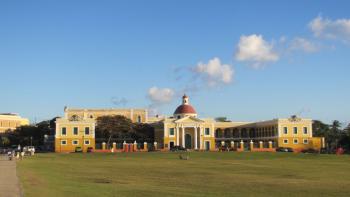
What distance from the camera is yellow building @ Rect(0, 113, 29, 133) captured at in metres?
155

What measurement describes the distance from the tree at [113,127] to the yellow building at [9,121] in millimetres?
61949

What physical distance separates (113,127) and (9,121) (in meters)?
69.4

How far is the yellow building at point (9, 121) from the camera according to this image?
154750 millimetres

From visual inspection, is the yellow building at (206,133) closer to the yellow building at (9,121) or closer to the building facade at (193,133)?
the building facade at (193,133)

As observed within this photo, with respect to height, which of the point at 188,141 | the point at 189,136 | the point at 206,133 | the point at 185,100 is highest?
the point at 185,100

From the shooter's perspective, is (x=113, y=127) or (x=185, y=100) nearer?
(x=113, y=127)

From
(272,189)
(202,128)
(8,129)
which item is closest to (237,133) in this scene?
(202,128)

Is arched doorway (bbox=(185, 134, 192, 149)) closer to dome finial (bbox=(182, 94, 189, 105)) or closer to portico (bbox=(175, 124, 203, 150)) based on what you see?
portico (bbox=(175, 124, 203, 150))

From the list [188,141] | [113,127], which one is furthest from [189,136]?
[113,127]

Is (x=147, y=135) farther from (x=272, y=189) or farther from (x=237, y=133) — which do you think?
(x=272, y=189)

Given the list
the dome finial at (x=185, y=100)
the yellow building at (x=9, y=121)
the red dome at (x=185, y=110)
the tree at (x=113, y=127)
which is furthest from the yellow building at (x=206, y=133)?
the yellow building at (x=9, y=121)

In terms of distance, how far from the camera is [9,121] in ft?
521

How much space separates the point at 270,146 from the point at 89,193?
79144mm

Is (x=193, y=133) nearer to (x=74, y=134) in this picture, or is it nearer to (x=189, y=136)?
(x=189, y=136)
